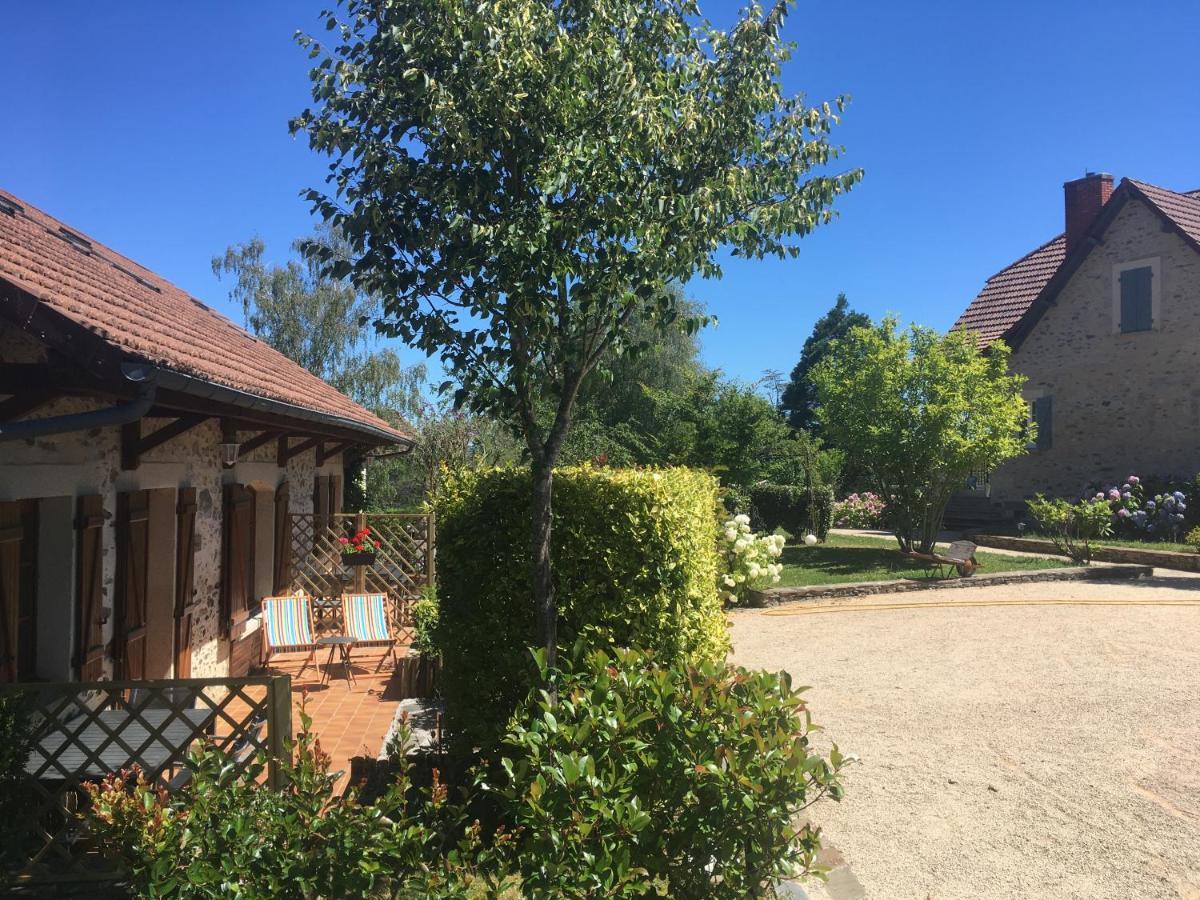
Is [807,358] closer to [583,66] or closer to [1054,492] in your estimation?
[1054,492]

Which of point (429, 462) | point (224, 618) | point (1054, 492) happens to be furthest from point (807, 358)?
point (224, 618)

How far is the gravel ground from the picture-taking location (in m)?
3.98

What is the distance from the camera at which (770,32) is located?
445 cm

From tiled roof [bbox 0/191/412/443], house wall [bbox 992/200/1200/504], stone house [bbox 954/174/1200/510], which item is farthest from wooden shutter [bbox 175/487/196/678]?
house wall [bbox 992/200/1200/504]

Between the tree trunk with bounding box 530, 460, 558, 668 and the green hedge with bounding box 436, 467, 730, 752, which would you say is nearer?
the tree trunk with bounding box 530, 460, 558, 668

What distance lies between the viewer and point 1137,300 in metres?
19.7

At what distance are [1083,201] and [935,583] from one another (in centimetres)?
1394

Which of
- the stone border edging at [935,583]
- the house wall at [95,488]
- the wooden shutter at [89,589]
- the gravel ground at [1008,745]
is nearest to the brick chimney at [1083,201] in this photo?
the stone border edging at [935,583]

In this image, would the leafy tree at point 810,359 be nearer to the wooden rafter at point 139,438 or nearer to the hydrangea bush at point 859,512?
the hydrangea bush at point 859,512

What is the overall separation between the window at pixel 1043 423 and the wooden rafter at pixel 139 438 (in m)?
21.0

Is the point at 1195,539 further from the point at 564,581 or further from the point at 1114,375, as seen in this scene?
the point at 564,581

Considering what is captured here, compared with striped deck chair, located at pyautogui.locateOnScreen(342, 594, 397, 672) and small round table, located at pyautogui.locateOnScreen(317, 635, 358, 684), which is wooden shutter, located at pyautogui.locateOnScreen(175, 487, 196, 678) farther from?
striped deck chair, located at pyautogui.locateOnScreen(342, 594, 397, 672)

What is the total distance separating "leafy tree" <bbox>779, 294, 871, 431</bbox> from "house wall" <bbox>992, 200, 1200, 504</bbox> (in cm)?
1948

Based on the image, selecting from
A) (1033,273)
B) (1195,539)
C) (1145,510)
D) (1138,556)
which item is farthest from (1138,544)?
(1033,273)
